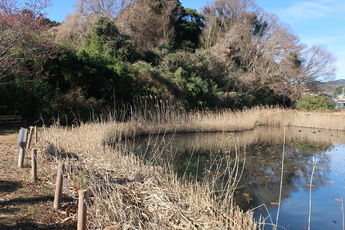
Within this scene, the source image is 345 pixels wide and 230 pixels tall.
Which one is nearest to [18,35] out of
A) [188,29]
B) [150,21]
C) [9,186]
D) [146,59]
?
[9,186]

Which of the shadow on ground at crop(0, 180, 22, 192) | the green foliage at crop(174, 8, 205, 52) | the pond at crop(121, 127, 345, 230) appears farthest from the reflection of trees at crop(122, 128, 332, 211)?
the green foliage at crop(174, 8, 205, 52)

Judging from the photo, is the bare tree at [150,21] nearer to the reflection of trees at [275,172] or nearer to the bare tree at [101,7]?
the bare tree at [101,7]

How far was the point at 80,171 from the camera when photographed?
175 inches

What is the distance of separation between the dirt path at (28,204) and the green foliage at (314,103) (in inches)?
821

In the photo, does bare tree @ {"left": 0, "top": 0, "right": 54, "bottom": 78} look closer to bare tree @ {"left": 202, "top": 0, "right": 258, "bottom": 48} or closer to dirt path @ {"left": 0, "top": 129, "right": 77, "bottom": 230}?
dirt path @ {"left": 0, "top": 129, "right": 77, "bottom": 230}

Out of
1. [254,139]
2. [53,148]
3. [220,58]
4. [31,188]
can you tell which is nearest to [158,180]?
[31,188]

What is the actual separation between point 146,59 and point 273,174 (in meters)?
12.3

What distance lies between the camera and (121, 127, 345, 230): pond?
440cm

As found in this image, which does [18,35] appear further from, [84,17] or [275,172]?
[84,17]

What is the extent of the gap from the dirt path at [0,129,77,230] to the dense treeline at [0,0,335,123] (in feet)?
14.8

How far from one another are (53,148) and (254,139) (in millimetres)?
8387

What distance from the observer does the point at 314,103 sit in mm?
21766

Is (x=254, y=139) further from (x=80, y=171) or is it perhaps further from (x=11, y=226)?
(x=11, y=226)

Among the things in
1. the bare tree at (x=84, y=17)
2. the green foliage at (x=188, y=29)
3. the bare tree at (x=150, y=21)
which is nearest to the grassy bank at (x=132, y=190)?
the bare tree at (x=84, y=17)
